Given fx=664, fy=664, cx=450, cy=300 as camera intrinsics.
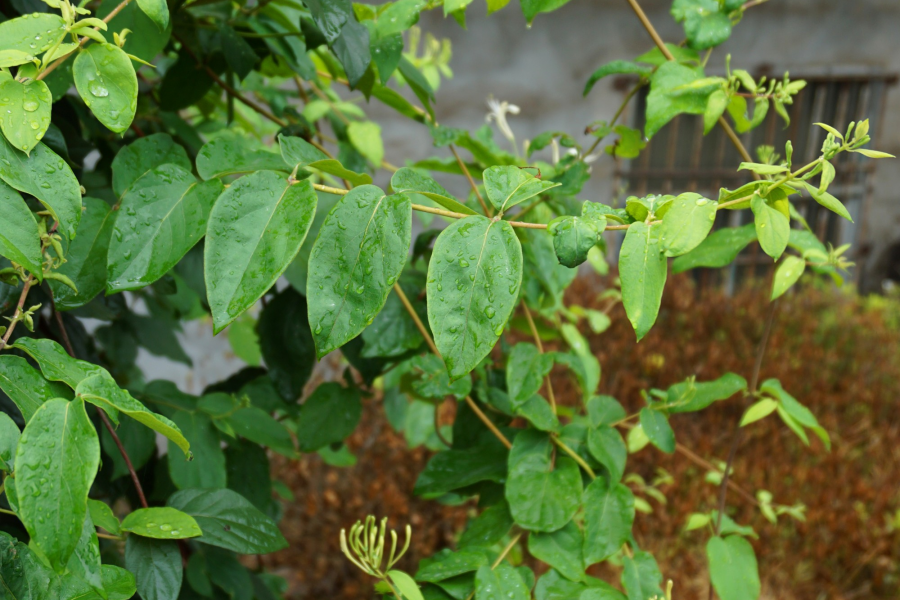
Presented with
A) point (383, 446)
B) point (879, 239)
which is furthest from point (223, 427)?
point (879, 239)

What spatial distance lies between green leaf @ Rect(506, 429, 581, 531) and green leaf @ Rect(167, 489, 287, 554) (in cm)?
26

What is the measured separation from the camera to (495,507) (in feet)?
2.62

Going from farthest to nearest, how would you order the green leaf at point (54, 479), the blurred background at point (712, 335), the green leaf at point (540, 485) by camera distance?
the blurred background at point (712, 335)
the green leaf at point (540, 485)
the green leaf at point (54, 479)

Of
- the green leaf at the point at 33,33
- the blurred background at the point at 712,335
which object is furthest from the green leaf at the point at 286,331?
the blurred background at the point at 712,335

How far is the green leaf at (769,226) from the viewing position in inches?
19.1

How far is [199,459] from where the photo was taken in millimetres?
777

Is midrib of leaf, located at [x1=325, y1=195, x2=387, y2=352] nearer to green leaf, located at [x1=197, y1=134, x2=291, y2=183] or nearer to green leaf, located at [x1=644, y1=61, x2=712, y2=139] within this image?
green leaf, located at [x1=197, y1=134, x2=291, y2=183]

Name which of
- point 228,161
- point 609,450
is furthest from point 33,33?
point 609,450

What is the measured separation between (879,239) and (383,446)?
185 inches

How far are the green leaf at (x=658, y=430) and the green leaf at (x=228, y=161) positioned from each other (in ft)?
1.74

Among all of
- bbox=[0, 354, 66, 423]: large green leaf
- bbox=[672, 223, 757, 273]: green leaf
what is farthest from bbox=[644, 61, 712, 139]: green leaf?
bbox=[0, 354, 66, 423]: large green leaf

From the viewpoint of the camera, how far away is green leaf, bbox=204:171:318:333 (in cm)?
44

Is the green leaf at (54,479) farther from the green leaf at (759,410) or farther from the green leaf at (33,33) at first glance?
the green leaf at (759,410)

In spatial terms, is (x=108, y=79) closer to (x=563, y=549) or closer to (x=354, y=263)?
(x=354, y=263)
